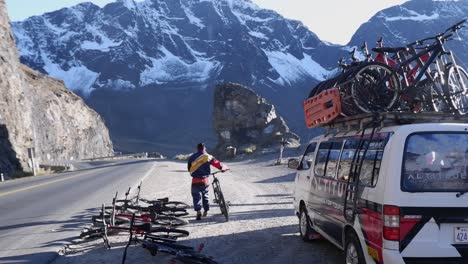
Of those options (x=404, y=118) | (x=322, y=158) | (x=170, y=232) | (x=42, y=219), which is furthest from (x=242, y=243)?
(x=42, y=219)

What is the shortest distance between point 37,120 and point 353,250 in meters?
59.5

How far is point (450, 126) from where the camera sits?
5.14 metres

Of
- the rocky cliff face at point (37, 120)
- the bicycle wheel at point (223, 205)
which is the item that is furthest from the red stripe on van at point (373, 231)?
the rocky cliff face at point (37, 120)

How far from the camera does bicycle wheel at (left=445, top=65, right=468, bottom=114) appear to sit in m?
8.49

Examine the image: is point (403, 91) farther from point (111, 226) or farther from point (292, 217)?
point (111, 226)

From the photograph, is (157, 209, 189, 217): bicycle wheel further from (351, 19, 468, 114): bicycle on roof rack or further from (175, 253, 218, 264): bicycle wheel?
(351, 19, 468, 114): bicycle on roof rack

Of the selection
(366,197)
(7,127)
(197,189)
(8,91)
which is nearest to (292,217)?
(197,189)

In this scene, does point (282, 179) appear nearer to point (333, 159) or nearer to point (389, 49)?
point (389, 49)

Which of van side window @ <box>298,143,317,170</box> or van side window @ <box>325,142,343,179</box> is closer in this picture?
van side window @ <box>325,142,343,179</box>

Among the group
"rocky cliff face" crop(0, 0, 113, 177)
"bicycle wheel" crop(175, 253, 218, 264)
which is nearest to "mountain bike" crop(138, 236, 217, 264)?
"bicycle wheel" crop(175, 253, 218, 264)

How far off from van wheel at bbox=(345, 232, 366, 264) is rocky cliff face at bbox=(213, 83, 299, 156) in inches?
1995

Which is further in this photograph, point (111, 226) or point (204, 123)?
point (204, 123)

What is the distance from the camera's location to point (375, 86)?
8.05m

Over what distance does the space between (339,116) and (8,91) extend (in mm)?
41028
